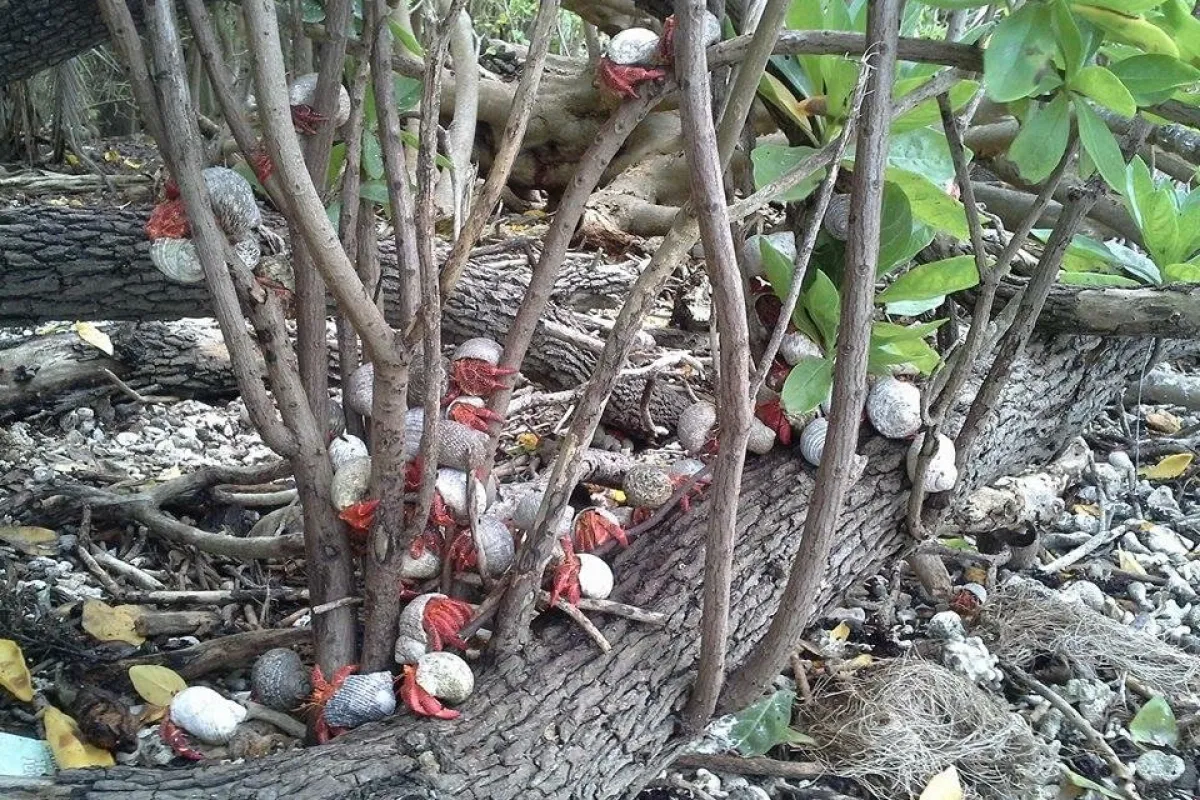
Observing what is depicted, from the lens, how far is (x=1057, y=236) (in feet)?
4.42

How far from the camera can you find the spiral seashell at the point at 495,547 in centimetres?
138

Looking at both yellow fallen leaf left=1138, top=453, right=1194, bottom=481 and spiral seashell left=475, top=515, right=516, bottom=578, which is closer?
spiral seashell left=475, top=515, right=516, bottom=578

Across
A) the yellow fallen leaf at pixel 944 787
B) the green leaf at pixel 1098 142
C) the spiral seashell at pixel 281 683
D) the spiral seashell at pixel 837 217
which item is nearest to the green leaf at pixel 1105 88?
the green leaf at pixel 1098 142

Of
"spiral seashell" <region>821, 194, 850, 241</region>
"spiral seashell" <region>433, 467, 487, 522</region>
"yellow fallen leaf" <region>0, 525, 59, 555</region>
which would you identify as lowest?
"yellow fallen leaf" <region>0, 525, 59, 555</region>

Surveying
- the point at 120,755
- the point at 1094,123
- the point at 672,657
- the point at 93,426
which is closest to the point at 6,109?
the point at 93,426

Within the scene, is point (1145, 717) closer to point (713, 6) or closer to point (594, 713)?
point (594, 713)

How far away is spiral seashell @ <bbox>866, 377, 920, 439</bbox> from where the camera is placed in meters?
1.60

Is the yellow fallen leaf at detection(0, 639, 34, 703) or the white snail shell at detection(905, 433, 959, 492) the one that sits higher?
the white snail shell at detection(905, 433, 959, 492)

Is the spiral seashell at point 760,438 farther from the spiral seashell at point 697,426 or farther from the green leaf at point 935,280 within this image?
the green leaf at point 935,280

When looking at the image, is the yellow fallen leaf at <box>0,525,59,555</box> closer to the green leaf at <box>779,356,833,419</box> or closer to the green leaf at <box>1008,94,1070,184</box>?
the green leaf at <box>779,356,833,419</box>

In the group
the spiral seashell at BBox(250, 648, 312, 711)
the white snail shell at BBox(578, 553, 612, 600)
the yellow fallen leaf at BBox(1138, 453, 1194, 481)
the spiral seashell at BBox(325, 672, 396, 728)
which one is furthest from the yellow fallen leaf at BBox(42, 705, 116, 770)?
the yellow fallen leaf at BBox(1138, 453, 1194, 481)

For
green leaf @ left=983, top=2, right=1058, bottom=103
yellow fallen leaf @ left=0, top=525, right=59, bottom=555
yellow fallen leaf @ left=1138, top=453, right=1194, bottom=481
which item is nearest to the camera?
green leaf @ left=983, top=2, right=1058, bottom=103

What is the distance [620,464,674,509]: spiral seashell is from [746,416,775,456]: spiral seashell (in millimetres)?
188

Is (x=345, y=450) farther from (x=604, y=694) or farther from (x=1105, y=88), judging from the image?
(x=1105, y=88)
